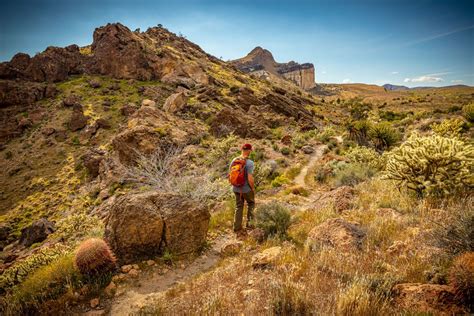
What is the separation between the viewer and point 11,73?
32.7 m

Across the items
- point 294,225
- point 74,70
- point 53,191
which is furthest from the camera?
point 74,70

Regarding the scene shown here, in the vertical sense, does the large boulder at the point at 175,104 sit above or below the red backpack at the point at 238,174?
above

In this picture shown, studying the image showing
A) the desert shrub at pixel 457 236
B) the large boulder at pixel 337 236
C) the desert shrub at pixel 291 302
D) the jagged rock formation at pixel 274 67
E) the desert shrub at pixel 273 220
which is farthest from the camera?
the jagged rock formation at pixel 274 67

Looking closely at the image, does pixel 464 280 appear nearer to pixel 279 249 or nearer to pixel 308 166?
pixel 279 249

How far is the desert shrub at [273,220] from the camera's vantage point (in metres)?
5.28

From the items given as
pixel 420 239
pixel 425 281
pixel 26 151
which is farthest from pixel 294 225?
pixel 26 151

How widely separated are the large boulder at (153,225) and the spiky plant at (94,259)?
1.28 ft

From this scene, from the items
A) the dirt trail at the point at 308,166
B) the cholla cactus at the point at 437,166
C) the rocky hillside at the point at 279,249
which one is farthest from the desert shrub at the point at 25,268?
the dirt trail at the point at 308,166

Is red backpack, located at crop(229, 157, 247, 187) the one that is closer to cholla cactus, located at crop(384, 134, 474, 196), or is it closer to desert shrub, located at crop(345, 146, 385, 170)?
cholla cactus, located at crop(384, 134, 474, 196)

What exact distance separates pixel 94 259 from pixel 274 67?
159 meters

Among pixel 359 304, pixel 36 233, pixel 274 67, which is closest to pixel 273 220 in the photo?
pixel 359 304

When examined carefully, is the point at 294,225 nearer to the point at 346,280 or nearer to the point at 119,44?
the point at 346,280

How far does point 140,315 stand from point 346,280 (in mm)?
2545

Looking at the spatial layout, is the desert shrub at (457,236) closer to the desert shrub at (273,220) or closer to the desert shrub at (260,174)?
the desert shrub at (273,220)
